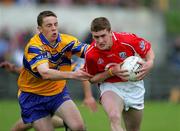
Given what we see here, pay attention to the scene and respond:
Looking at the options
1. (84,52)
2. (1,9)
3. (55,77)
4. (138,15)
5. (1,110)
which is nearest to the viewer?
(55,77)

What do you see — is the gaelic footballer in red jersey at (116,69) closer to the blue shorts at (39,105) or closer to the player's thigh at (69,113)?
the player's thigh at (69,113)

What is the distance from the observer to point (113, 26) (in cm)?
2559

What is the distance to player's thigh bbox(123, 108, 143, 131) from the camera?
36.8ft

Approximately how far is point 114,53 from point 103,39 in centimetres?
36

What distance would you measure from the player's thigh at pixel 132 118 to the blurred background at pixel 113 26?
32.8 ft

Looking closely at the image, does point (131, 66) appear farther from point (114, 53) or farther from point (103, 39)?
point (103, 39)

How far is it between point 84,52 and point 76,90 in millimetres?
11314

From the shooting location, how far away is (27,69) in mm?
11359

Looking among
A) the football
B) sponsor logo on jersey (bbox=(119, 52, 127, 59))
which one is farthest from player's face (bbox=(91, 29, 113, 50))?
the football

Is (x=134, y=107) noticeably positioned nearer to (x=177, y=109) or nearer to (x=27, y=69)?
(x=27, y=69)

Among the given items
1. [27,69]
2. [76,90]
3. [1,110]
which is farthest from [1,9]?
[27,69]

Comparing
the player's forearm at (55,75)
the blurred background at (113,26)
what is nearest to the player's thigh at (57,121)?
the player's forearm at (55,75)

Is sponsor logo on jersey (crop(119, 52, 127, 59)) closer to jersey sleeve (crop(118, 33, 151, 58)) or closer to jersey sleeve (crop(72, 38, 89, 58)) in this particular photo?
jersey sleeve (crop(118, 33, 151, 58))

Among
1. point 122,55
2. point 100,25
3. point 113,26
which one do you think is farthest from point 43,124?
point 113,26
